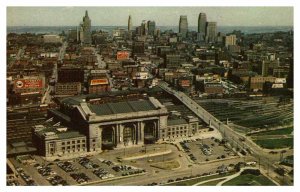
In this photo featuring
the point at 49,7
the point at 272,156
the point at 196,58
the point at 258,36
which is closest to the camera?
the point at 49,7

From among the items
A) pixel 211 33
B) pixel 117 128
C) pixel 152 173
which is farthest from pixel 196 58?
pixel 152 173

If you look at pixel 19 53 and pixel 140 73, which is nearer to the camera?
pixel 19 53

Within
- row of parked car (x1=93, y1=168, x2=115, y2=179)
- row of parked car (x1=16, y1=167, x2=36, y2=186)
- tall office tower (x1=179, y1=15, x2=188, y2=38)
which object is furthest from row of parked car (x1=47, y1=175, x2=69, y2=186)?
tall office tower (x1=179, y1=15, x2=188, y2=38)

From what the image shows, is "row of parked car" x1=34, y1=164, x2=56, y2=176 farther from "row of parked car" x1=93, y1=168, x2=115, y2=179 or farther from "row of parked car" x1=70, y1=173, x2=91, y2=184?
"row of parked car" x1=93, y1=168, x2=115, y2=179

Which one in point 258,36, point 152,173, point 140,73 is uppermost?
point 258,36

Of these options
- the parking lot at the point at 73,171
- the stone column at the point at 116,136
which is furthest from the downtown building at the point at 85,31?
the parking lot at the point at 73,171

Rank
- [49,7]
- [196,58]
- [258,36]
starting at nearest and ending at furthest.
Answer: [49,7]
[258,36]
[196,58]

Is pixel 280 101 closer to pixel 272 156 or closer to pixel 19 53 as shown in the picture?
pixel 272 156
